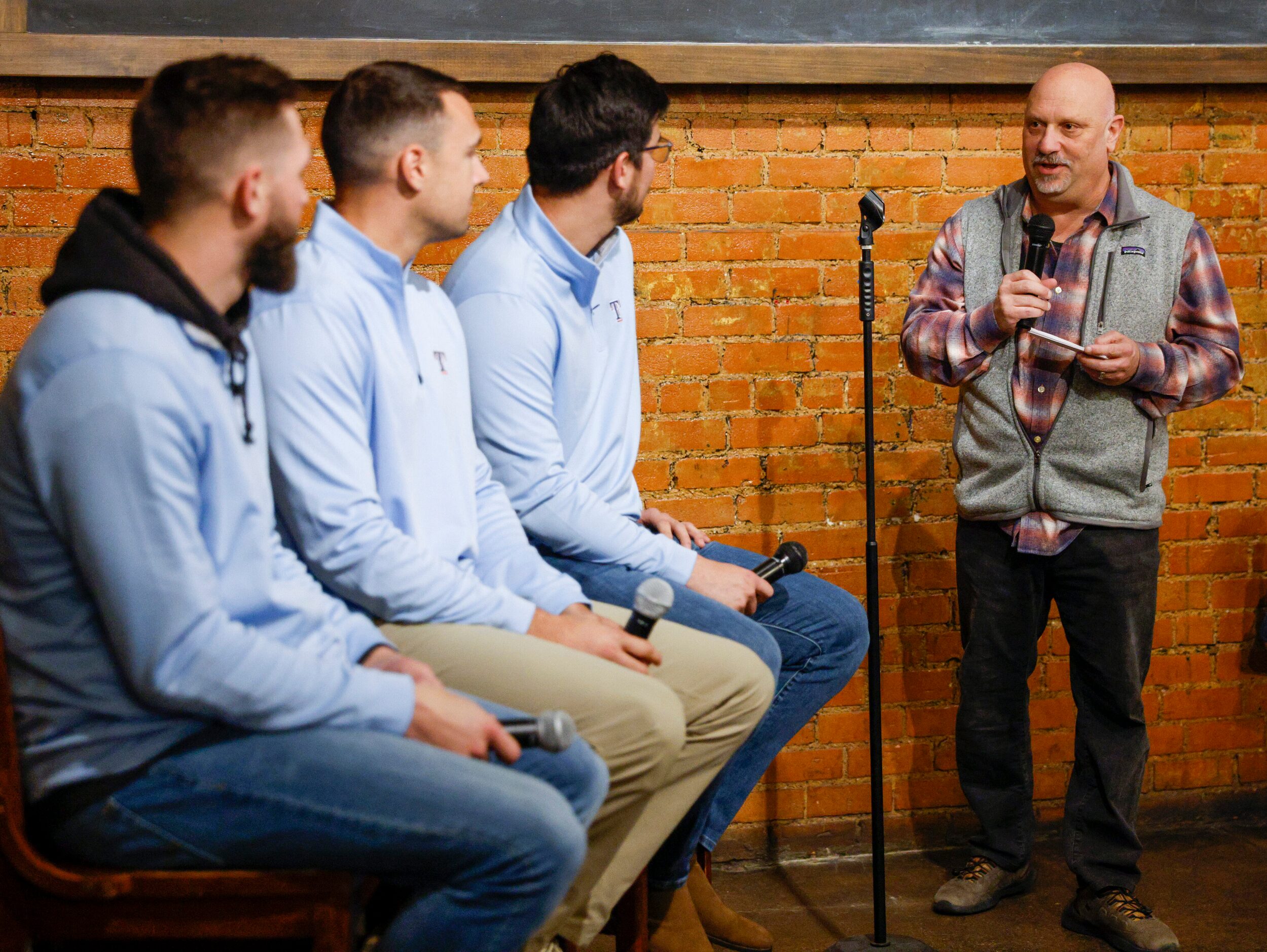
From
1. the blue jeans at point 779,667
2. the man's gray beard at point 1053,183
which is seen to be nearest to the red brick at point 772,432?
the blue jeans at point 779,667

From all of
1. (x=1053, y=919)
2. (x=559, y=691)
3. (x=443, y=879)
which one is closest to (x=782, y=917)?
(x=1053, y=919)

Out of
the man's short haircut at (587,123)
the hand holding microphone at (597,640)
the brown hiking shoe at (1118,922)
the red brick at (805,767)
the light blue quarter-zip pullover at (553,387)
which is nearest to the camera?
the hand holding microphone at (597,640)

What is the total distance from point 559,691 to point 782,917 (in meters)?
1.29

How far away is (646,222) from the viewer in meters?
2.88

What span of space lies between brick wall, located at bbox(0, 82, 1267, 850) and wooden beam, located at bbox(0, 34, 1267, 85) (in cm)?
6

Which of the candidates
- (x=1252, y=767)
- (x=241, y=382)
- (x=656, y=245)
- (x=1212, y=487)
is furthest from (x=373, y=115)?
(x=1252, y=767)

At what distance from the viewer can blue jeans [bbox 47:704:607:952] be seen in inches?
54.9

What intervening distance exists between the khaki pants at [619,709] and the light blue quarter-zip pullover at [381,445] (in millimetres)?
87

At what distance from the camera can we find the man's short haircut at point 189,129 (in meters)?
1.44

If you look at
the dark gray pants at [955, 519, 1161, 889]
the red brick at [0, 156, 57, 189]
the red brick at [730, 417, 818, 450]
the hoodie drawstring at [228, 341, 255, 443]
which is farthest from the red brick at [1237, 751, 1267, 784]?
the red brick at [0, 156, 57, 189]

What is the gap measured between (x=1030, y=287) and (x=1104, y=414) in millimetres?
336

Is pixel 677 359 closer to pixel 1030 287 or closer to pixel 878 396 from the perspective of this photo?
pixel 878 396

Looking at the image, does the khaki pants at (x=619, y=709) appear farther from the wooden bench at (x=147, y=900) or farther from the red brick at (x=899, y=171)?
the red brick at (x=899, y=171)

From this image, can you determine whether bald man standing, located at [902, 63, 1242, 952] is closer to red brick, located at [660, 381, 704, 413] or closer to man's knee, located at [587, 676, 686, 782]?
red brick, located at [660, 381, 704, 413]
